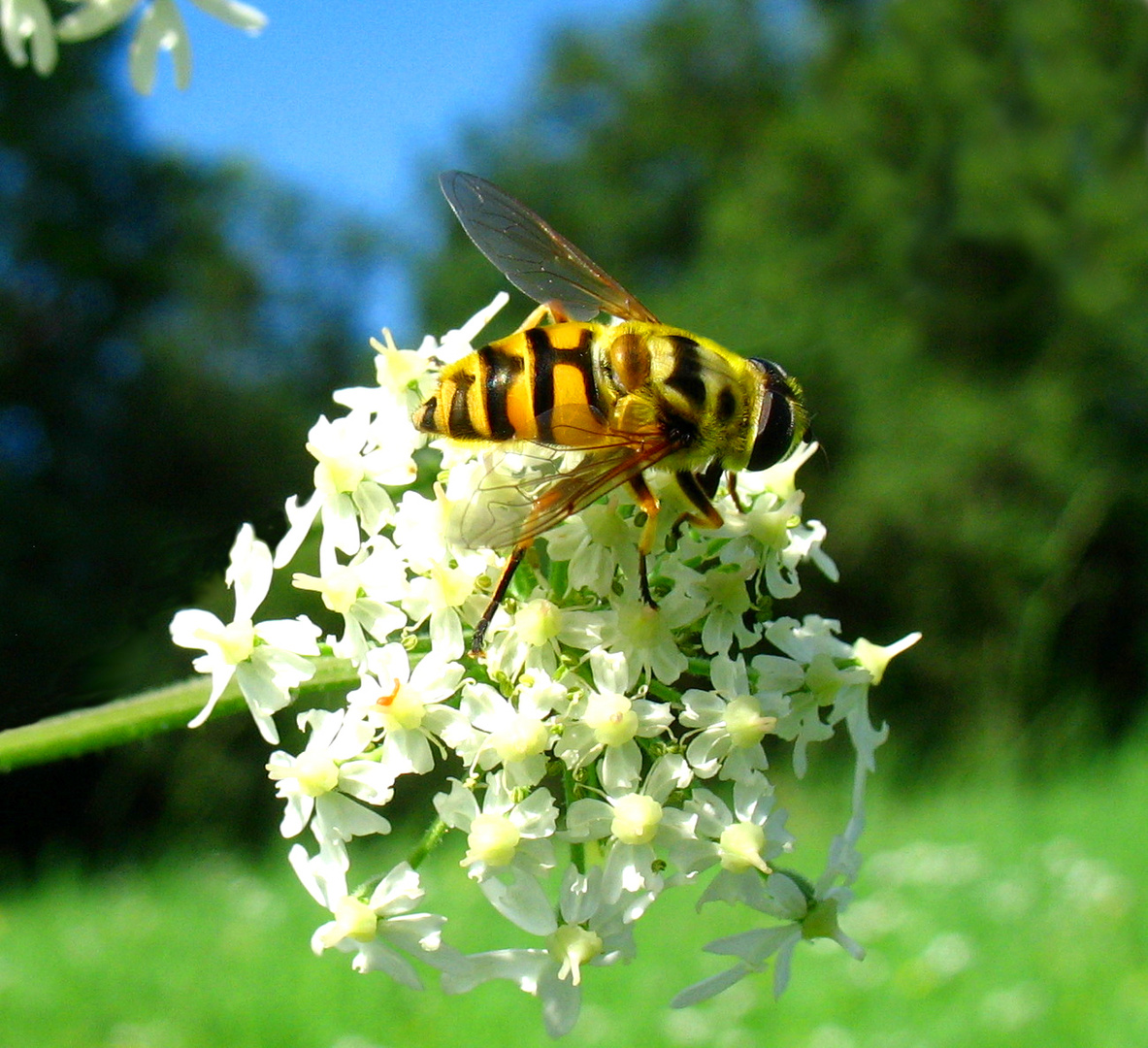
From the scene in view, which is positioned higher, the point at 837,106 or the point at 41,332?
the point at 837,106

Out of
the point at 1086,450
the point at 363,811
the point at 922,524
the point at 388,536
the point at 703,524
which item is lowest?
the point at 922,524

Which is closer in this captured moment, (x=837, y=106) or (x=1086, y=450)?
(x=1086, y=450)

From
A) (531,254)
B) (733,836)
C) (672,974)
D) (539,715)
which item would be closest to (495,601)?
(539,715)

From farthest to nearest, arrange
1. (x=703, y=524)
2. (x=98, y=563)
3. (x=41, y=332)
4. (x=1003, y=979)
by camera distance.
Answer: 1. (x=41, y=332)
2. (x=98, y=563)
3. (x=1003, y=979)
4. (x=703, y=524)

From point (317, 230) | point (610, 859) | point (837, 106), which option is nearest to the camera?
point (610, 859)

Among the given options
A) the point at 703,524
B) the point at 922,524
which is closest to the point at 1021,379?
the point at 922,524

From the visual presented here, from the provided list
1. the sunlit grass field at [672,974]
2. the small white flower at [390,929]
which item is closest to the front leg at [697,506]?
the small white flower at [390,929]

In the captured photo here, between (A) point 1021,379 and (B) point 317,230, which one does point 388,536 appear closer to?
(A) point 1021,379
